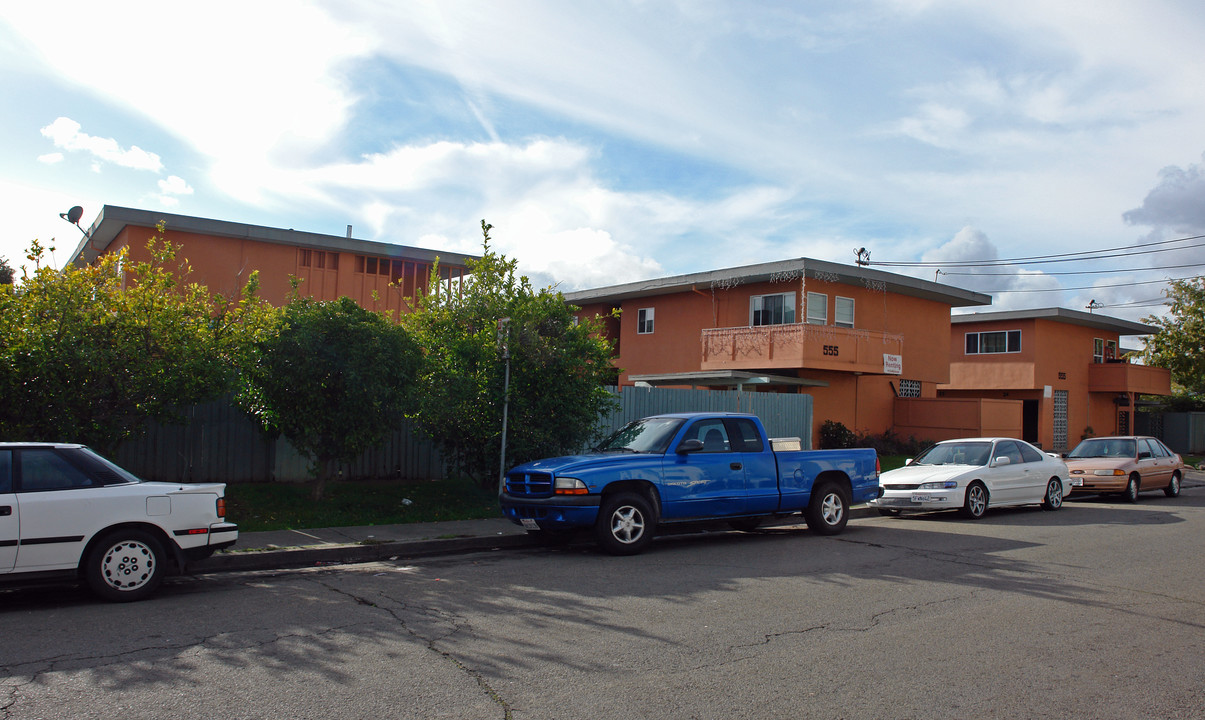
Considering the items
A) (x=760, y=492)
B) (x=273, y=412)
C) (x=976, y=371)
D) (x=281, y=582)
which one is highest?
(x=976, y=371)

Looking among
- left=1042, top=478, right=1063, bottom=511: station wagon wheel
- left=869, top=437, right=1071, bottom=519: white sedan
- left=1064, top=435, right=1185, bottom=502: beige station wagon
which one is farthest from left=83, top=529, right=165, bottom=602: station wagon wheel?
left=1064, top=435, right=1185, bottom=502: beige station wagon

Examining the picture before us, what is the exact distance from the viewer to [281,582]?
8.33m

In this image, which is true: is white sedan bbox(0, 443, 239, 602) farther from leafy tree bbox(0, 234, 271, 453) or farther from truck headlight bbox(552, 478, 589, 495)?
truck headlight bbox(552, 478, 589, 495)

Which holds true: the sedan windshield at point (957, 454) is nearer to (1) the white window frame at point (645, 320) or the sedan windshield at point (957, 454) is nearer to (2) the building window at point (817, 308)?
(2) the building window at point (817, 308)

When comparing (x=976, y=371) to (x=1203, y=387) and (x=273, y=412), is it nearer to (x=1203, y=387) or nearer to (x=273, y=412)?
(x=1203, y=387)

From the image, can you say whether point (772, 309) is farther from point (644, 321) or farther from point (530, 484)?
point (530, 484)

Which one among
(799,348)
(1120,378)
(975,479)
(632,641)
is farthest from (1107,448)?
(1120,378)

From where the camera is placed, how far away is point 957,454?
15328 millimetres

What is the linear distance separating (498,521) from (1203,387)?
→ 156 ft

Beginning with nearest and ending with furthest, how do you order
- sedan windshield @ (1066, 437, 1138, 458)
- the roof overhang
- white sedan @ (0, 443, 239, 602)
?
white sedan @ (0, 443, 239, 602)
sedan windshield @ (1066, 437, 1138, 458)
the roof overhang

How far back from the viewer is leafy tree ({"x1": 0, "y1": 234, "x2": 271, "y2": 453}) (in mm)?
9953

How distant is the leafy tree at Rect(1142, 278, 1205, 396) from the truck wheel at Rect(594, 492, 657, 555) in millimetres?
29584

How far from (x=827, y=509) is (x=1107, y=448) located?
10501mm

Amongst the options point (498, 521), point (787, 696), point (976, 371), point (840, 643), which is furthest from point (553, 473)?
point (976, 371)
